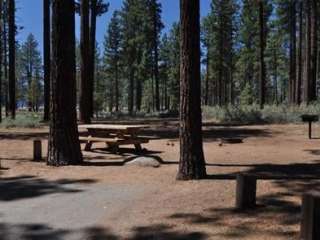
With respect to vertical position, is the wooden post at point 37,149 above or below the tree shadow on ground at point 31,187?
above

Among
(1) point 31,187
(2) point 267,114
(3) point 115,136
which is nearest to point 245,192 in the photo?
(1) point 31,187

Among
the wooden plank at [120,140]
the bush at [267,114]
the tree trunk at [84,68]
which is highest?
the tree trunk at [84,68]

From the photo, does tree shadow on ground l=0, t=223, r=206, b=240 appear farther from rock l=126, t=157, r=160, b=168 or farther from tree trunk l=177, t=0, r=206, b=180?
rock l=126, t=157, r=160, b=168

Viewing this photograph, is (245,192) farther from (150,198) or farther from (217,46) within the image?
(217,46)

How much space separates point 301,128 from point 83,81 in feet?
33.2

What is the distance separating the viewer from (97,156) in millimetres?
14422

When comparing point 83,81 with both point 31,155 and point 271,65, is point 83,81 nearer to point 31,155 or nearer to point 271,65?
point 31,155

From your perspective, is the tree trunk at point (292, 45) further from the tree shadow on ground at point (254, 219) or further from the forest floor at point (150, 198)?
the tree shadow on ground at point (254, 219)

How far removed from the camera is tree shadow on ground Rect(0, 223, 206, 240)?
6.50 metres

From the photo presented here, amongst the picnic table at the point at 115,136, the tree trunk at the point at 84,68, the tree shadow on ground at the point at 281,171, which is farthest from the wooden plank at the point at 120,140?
A: the tree trunk at the point at 84,68

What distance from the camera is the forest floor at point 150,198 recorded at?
6.73 meters

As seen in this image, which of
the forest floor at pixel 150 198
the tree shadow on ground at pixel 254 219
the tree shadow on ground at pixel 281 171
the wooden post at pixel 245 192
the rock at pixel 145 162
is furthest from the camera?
the rock at pixel 145 162

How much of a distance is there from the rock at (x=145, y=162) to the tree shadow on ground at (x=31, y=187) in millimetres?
1938

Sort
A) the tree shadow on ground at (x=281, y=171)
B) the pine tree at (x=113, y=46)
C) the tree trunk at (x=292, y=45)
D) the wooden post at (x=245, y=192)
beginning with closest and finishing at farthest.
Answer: the wooden post at (x=245, y=192), the tree shadow on ground at (x=281, y=171), the tree trunk at (x=292, y=45), the pine tree at (x=113, y=46)
